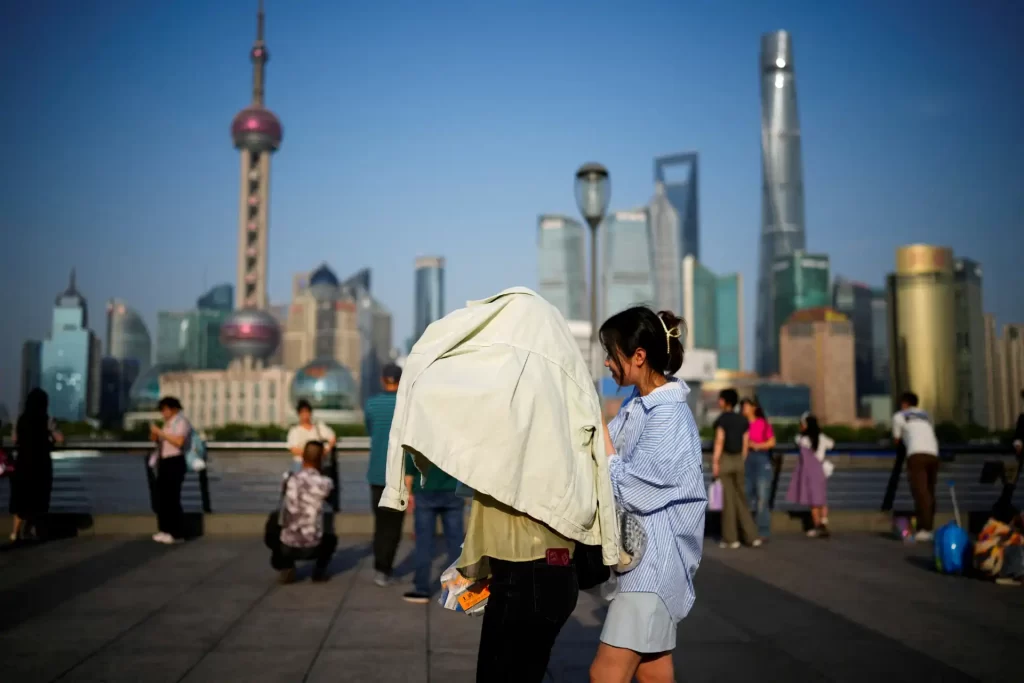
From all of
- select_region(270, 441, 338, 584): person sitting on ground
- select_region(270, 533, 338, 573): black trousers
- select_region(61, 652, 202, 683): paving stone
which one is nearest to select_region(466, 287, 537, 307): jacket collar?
select_region(61, 652, 202, 683): paving stone

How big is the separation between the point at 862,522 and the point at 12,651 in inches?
392

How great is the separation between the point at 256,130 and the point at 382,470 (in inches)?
6216

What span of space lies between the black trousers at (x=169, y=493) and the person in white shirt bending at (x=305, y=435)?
1381mm

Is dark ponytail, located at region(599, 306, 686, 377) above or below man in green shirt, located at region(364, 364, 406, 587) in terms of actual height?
above

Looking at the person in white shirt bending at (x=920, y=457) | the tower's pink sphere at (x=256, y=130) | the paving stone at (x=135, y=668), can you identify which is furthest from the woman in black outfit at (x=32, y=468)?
the tower's pink sphere at (x=256, y=130)

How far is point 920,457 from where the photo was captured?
1016 centimetres

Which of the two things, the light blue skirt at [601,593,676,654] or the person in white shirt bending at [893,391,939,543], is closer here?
the light blue skirt at [601,593,676,654]

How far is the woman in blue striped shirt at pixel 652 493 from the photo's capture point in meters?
2.87

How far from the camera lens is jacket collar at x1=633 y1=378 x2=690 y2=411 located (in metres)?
2.97

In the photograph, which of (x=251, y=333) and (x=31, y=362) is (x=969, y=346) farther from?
(x=31, y=362)

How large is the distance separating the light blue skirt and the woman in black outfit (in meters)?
9.00

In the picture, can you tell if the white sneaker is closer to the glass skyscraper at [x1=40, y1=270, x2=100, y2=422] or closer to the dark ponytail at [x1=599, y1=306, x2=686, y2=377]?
the dark ponytail at [x1=599, y1=306, x2=686, y2=377]

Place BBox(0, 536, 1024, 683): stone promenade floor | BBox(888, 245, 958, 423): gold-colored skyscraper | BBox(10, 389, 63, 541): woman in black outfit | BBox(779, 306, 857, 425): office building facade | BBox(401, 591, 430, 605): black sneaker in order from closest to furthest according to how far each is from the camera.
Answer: BBox(0, 536, 1024, 683): stone promenade floor → BBox(401, 591, 430, 605): black sneaker → BBox(10, 389, 63, 541): woman in black outfit → BBox(888, 245, 958, 423): gold-colored skyscraper → BBox(779, 306, 857, 425): office building facade

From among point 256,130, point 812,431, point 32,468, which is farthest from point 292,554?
point 256,130
